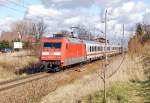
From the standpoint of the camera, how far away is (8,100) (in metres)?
15.5

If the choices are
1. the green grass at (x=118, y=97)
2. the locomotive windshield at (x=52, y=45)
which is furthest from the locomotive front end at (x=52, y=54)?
the green grass at (x=118, y=97)

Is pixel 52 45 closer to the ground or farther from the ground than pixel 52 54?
farther from the ground

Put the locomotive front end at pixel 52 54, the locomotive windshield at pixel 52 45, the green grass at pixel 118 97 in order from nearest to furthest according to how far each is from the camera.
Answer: the green grass at pixel 118 97
the locomotive front end at pixel 52 54
the locomotive windshield at pixel 52 45

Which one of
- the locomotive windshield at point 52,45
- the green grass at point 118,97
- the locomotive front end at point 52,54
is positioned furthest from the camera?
the locomotive windshield at point 52,45

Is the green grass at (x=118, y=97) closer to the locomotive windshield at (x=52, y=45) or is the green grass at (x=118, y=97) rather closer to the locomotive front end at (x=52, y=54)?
the locomotive front end at (x=52, y=54)

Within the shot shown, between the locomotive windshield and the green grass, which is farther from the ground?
the locomotive windshield

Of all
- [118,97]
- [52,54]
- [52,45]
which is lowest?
[118,97]

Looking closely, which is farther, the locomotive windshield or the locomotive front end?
the locomotive windshield

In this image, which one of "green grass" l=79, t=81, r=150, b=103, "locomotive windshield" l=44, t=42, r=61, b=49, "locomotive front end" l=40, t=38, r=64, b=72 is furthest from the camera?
"locomotive windshield" l=44, t=42, r=61, b=49

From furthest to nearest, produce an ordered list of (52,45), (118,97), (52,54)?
1. (52,45)
2. (52,54)
3. (118,97)

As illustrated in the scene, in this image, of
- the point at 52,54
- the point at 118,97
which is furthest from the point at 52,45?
the point at 118,97

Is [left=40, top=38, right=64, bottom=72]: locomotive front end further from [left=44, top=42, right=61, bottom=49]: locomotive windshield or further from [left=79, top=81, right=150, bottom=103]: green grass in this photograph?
[left=79, top=81, right=150, bottom=103]: green grass

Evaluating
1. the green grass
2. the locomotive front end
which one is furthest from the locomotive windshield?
the green grass

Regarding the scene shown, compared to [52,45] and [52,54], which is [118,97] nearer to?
[52,54]
